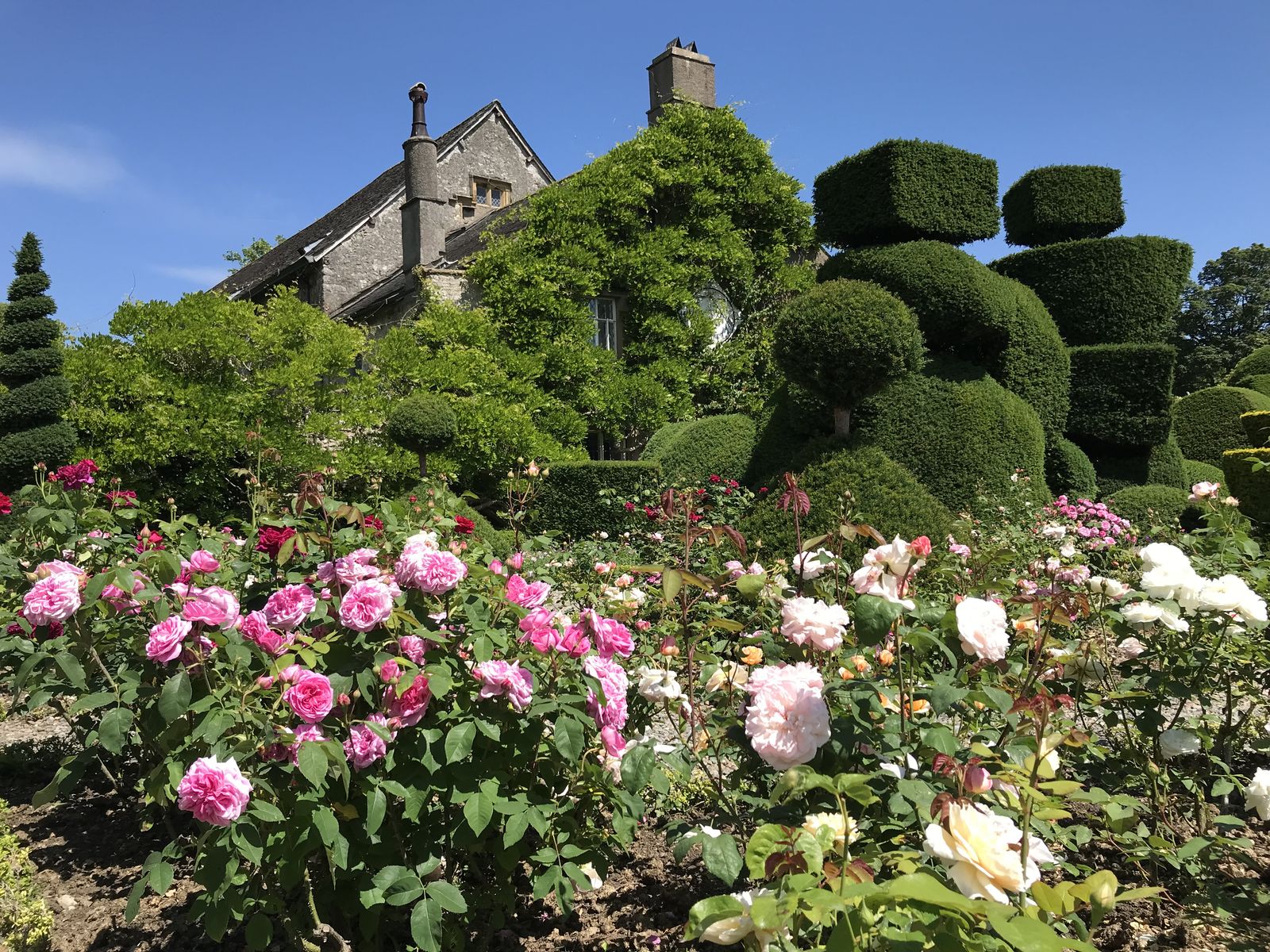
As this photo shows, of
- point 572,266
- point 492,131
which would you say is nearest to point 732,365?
point 572,266

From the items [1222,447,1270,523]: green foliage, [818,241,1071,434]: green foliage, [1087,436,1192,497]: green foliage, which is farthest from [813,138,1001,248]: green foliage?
[1222,447,1270,523]: green foliage

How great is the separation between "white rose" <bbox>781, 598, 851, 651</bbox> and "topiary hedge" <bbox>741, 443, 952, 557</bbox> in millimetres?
3502

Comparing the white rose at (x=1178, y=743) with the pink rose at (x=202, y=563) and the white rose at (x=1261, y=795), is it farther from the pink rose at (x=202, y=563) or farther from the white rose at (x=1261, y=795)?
the pink rose at (x=202, y=563)

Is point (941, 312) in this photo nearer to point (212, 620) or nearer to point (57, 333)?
point (212, 620)

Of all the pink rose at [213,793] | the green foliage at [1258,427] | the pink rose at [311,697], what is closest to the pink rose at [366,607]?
the pink rose at [311,697]

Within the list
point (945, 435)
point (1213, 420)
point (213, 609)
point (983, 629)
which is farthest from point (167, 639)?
point (1213, 420)

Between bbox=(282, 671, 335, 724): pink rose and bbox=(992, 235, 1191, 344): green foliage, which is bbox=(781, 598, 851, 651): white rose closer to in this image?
bbox=(282, 671, 335, 724): pink rose

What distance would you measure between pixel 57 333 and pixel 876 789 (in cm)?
1264

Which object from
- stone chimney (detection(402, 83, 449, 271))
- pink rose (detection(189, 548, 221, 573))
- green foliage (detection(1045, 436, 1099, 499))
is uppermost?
stone chimney (detection(402, 83, 449, 271))

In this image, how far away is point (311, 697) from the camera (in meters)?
1.64

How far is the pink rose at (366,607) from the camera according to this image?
1712 millimetres

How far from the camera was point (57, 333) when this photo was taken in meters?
10.8

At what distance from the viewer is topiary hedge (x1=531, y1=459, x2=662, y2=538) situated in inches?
370

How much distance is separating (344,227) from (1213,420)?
17.2m
